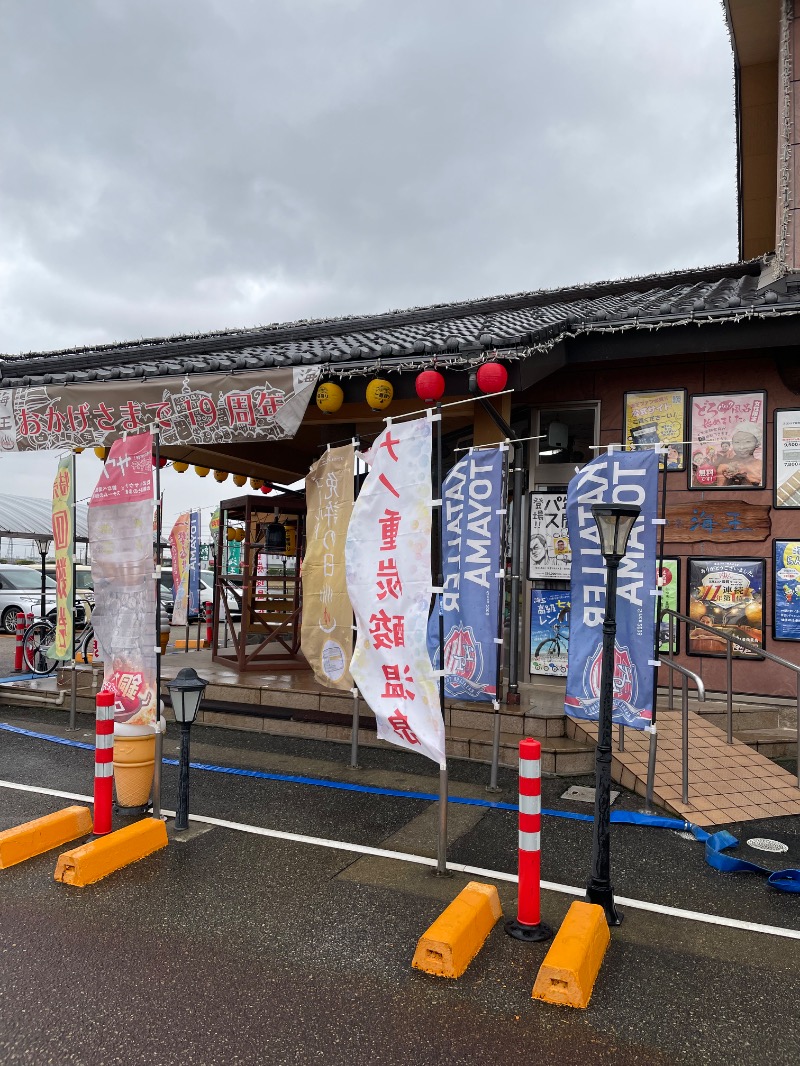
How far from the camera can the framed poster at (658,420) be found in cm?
817

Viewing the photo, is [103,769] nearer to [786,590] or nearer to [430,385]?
[430,385]

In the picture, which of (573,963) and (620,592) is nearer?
(573,963)

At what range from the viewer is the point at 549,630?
843 cm

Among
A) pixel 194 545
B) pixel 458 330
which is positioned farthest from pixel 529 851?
Result: pixel 194 545

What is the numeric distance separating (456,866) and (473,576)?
2.20m

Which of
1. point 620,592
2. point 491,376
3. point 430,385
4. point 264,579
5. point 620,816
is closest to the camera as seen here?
point 620,592

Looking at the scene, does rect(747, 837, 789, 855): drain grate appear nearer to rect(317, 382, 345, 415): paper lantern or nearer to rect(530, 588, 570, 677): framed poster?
rect(530, 588, 570, 677): framed poster

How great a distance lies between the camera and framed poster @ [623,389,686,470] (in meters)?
8.17

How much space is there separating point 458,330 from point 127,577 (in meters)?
5.77

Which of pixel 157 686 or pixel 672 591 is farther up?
pixel 672 591

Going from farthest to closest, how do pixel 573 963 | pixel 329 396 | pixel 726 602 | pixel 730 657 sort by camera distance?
pixel 726 602, pixel 329 396, pixel 730 657, pixel 573 963

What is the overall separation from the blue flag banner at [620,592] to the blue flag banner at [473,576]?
2.04ft

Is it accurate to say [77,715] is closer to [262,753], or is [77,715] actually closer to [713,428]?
[262,753]

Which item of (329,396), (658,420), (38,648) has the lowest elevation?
(38,648)
